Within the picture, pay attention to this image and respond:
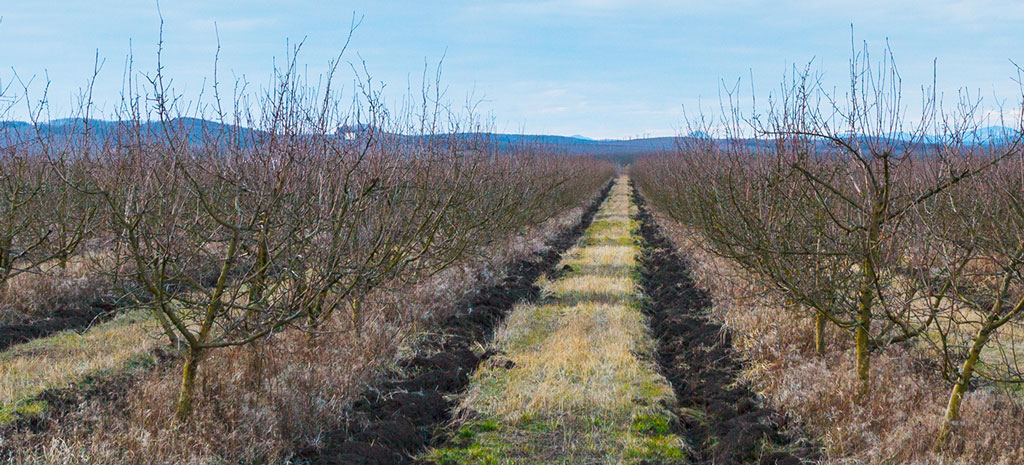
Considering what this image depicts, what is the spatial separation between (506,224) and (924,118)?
8164 mm

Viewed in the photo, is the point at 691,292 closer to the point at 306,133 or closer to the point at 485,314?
the point at 485,314

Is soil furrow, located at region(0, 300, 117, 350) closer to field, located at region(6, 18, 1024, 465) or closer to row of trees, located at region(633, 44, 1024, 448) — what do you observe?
field, located at region(6, 18, 1024, 465)

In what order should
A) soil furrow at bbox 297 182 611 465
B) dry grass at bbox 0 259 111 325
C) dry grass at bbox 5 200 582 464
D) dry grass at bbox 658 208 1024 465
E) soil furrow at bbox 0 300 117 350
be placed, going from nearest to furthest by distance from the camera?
dry grass at bbox 5 200 582 464 < dry grass at bbox 658 208 1024 465 < soil furrow at bbox 297 182 611 465 < soil furrow at bbox 0 300 117 350 < dry grass at bbox 0 259 111 325

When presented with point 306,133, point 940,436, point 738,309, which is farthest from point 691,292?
point 306,133

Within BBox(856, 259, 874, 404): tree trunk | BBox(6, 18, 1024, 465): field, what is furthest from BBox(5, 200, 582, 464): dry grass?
BBox(856, 259, 874, 404): tree trunk

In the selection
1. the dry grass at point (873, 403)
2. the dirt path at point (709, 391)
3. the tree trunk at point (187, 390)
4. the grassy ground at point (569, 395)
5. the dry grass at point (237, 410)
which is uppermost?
the tree trunk at point (187, 390)

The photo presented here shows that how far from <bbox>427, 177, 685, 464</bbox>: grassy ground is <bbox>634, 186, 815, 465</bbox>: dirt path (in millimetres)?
212

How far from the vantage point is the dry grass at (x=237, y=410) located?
4363mm

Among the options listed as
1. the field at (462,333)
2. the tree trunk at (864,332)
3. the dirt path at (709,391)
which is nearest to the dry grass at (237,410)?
the field at (462,333)

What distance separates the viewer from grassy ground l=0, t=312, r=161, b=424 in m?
6.00

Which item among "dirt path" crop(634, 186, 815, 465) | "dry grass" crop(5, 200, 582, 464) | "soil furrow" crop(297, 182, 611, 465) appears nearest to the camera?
"dry grass" crop(5, 200, 582, 464)

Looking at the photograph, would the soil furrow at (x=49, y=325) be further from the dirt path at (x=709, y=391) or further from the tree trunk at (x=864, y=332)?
the tree trunk at (x=864, y=332)

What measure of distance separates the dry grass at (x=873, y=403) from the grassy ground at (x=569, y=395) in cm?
102

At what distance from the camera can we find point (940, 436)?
15.3ft
